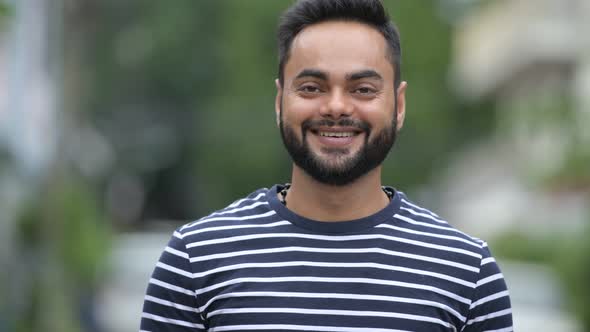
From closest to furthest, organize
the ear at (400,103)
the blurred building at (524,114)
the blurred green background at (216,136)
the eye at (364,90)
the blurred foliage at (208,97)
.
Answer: the eye at (364,90) < the ear at (400,103) < the blurred green background at (216,136) < the blurred building at (524,114) < the blurred foliage at (208,97)

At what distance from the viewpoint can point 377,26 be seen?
3492 mm

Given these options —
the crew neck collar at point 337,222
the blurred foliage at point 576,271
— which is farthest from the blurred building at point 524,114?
the crew neck collar at point 337,222

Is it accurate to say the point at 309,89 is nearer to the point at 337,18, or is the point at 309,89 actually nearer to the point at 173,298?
the point at 337,18

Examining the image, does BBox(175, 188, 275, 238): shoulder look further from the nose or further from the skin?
the nose

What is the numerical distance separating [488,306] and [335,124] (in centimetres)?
66

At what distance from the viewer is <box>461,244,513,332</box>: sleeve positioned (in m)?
3.39

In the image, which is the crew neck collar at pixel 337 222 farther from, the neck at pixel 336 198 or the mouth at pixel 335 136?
the mouth at pixel 335 136

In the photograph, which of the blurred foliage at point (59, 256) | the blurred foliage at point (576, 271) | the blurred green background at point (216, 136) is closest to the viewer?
the blurred foliage at point (59, 256)

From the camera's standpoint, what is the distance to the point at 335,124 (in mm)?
3369

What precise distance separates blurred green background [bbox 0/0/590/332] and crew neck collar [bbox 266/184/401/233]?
4.12 m

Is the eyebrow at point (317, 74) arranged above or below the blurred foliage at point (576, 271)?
above

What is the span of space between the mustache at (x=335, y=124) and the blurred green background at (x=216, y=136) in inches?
164

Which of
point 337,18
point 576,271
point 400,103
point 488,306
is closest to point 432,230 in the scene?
point 488,306

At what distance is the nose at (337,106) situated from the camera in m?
3.36
